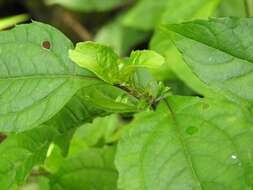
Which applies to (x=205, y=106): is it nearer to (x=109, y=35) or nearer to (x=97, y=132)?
(x=97, y=132)

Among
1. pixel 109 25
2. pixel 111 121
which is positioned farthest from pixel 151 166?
pixel 109 25

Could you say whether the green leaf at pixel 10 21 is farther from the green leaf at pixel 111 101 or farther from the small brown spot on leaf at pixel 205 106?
the small brown spot on leaf at pixel 205 106

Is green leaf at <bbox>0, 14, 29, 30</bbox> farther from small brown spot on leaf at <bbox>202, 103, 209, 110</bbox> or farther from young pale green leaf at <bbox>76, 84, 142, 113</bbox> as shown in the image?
small brown spot on leaf at <bbox>202, 103, 209, 110</bbox>

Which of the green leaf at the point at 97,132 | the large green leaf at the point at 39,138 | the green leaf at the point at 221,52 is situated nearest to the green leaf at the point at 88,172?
the large green leaf at the point at 39,138

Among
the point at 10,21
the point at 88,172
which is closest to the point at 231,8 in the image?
the point at 10,21

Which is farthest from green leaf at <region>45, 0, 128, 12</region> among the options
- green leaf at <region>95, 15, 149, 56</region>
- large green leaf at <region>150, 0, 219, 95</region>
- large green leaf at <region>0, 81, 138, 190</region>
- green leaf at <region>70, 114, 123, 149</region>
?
large green leaf at <region>0, 81, 138, 190</region>
